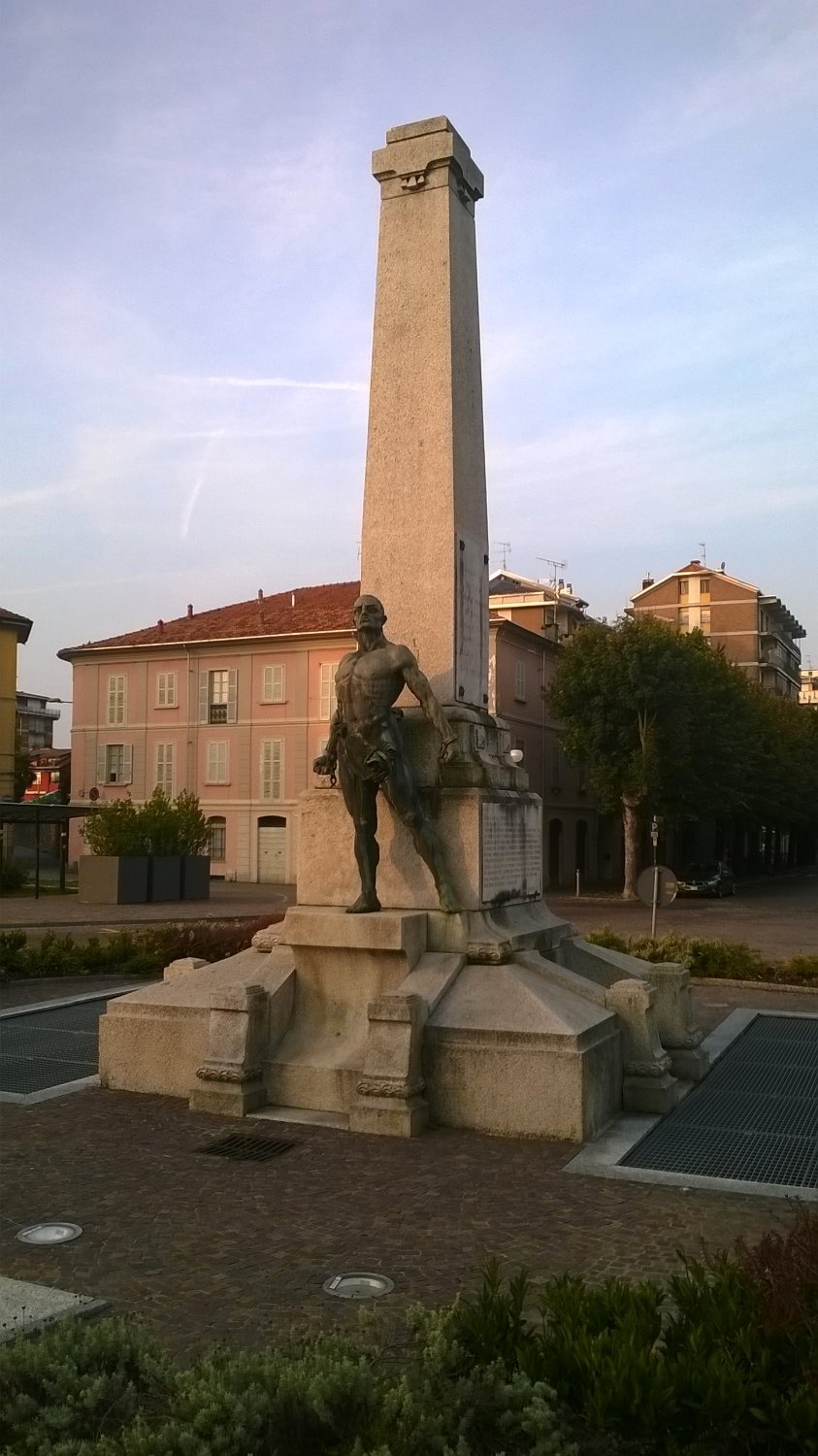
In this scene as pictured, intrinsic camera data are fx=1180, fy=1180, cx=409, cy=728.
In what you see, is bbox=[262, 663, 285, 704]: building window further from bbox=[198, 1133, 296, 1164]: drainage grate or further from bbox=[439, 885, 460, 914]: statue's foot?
bbox=[198, 1133, 296, 1164]: drainage grate

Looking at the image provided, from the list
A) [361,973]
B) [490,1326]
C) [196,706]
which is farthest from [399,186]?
[196,706]

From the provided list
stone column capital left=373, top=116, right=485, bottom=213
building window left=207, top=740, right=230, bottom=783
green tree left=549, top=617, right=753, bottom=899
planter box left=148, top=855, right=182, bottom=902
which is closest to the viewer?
stone column capital left=373, top=116, right=485, bottom=213

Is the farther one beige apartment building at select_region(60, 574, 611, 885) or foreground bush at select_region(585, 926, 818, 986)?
beige apartment building at select_region(60, 574, 611, 885)

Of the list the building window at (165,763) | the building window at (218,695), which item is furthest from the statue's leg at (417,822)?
the building window at (165,763)

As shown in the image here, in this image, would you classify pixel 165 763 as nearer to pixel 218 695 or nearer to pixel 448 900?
pixel 218 695

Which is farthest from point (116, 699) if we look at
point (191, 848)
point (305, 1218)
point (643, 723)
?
point (305, 1218)

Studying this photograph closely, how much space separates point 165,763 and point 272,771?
210 inches

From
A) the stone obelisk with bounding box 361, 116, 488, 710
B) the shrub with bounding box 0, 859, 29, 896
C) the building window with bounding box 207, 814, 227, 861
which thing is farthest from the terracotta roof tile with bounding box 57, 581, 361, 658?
the stone obelisk with bounding box 361, 116, 488, 710

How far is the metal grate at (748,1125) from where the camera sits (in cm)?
668

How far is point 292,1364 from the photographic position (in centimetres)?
356

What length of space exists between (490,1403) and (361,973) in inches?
196

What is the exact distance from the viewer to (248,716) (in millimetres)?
47438

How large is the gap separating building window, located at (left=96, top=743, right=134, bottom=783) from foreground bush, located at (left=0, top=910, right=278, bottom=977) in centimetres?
3352

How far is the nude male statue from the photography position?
841 centimetres
